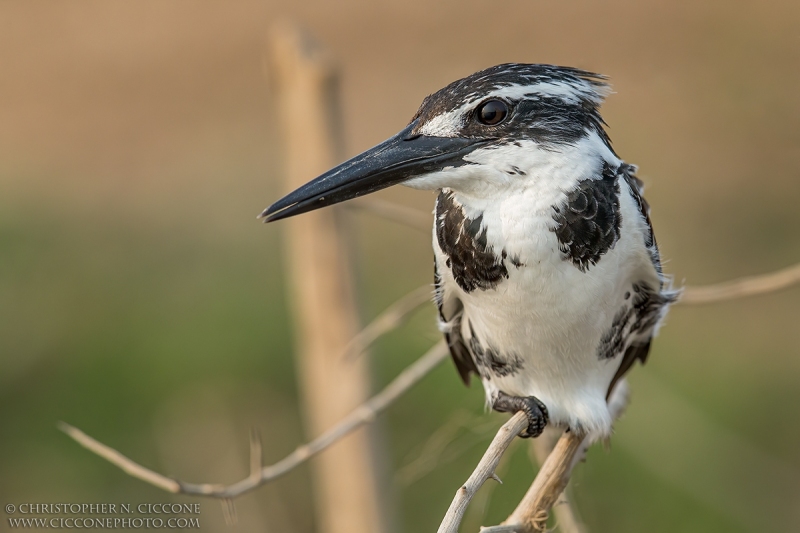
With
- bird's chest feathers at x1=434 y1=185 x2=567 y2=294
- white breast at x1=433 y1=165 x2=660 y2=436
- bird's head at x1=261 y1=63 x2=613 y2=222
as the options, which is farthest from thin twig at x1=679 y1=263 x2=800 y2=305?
bird's head at x1=261 y1=63 x2=613 y2=222

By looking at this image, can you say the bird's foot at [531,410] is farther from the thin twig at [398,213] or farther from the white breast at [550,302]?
the thin twig at [398,213]

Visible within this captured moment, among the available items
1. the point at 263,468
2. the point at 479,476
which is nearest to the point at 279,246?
the point at 263,468

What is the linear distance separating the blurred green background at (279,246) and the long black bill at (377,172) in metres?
0.93

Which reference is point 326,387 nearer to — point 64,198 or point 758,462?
point 758,462

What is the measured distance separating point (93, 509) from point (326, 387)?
1.30 m

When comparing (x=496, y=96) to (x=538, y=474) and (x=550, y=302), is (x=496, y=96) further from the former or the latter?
(x=538, y=474)

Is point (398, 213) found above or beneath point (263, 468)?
above

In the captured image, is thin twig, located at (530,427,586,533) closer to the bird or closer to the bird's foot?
the bird's foot

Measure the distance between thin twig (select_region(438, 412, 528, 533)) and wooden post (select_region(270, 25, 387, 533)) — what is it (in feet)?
3.71

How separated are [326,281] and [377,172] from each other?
120 centimetres

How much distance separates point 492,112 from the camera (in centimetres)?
200

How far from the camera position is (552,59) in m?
8.08

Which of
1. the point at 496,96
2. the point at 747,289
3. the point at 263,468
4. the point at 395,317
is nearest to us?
the point at 496,96

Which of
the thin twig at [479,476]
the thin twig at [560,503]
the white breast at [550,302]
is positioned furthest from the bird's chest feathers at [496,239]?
the thin twig at [560,503]
